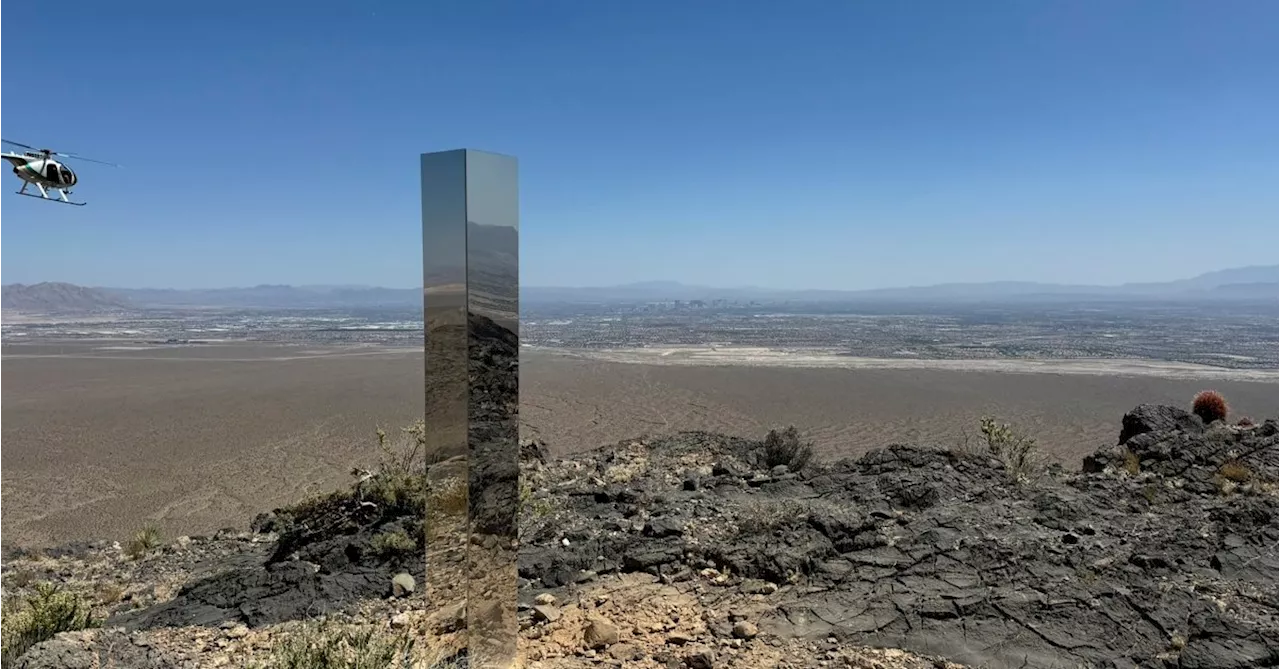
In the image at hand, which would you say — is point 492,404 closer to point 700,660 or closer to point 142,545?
point 700,660

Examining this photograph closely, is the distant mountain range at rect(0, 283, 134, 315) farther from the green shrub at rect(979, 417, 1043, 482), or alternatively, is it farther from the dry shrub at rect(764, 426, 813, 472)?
the green shrub at rect(979, 417, 1043, 482)

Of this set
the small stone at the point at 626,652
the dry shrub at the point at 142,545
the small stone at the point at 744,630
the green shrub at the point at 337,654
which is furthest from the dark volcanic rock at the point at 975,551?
the dry shrub at the point at 142,545

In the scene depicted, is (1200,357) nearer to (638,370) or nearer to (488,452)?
(638,370)

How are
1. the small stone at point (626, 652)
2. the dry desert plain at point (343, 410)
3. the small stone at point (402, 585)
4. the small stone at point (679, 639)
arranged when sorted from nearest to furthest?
1. the small stone at point (626, 652)
2. the small stone at point (679, 639)
3. the small stone at point (402, 585)
4. the dry desert plain at point (343, 410)

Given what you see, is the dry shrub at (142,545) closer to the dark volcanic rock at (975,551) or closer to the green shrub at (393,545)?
the green shrub at (393,545)

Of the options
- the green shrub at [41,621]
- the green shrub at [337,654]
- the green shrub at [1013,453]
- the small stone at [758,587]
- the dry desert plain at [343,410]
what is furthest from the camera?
the dry desert plain at [343,410]

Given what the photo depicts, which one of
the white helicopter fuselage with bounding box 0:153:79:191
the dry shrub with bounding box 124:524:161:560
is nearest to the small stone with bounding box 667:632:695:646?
the white helicopter fuselage with bounding box 0:153:79:191
